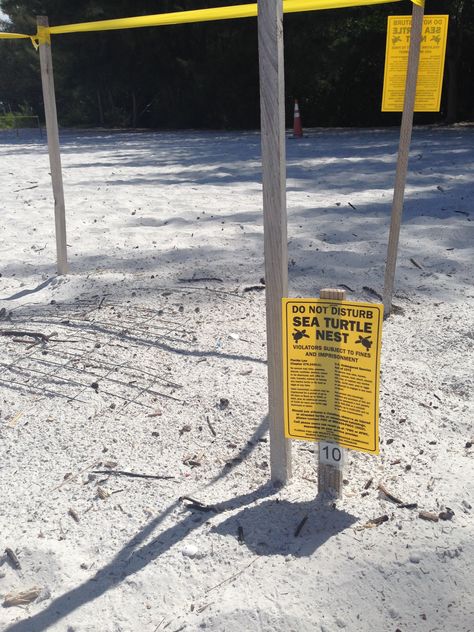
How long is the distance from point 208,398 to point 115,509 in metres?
0.84

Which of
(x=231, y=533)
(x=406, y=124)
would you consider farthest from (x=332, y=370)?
(x=406, y=124)

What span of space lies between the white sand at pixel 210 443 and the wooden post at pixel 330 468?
0.07 meters

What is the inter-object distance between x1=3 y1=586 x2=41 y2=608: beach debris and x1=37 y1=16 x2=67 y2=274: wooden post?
298 centimetres

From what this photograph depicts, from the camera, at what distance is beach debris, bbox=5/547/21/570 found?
2258mm

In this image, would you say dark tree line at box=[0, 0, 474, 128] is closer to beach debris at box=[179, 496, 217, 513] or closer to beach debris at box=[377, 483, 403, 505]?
beach debris at box=[377, 483, 403, 505]

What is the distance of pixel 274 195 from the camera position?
2.25 meters

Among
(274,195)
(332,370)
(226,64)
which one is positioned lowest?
(332,370)

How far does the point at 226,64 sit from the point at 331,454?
1991 cm

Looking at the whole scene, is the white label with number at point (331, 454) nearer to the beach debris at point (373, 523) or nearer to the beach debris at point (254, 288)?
the beach debris at point (373, 523)

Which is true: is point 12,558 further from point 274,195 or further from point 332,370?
point 274,195

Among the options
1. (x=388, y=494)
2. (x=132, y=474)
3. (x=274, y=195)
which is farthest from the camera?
(x=132, y=474)

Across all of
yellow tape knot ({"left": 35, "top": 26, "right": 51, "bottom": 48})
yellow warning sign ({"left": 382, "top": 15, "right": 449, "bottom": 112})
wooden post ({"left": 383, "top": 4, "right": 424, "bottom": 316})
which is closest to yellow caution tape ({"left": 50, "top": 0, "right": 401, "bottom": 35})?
yellow tape knot ({"left": 35, "top": 26, "right": 51, "bottom": 48})

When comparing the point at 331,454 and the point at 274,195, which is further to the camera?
the point at 331,454

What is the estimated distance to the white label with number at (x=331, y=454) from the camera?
238cm
